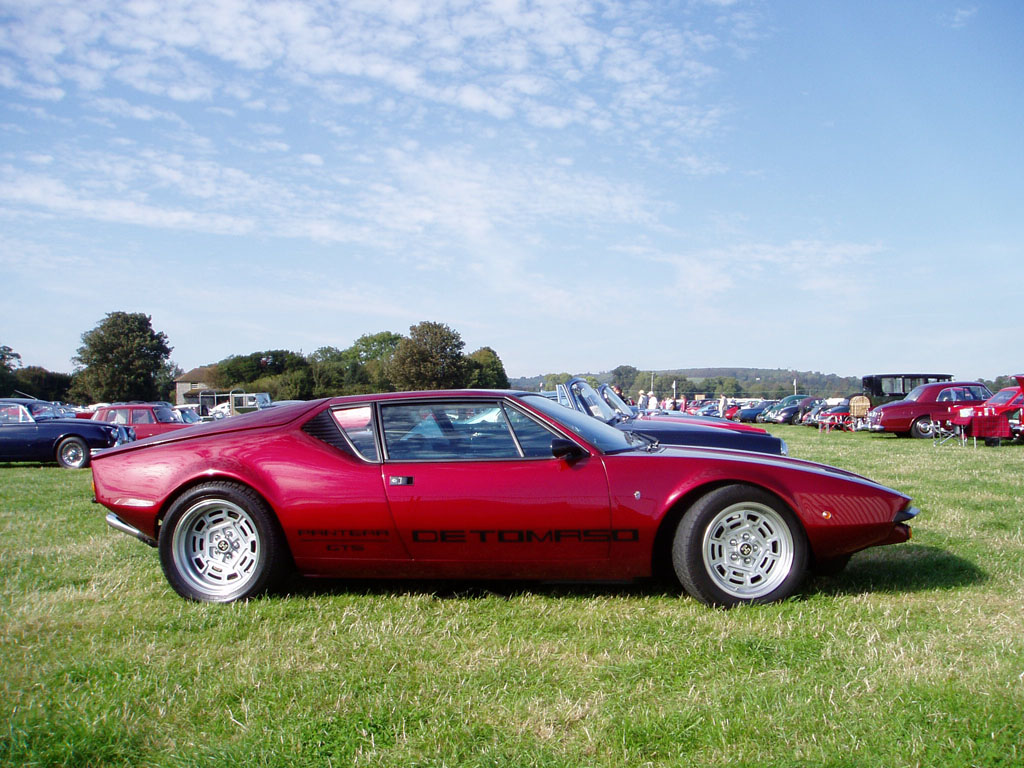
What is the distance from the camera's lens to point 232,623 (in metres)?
3.79

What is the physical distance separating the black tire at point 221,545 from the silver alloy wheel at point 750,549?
234 centimetres

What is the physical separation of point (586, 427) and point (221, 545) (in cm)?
218

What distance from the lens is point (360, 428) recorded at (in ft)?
14.5

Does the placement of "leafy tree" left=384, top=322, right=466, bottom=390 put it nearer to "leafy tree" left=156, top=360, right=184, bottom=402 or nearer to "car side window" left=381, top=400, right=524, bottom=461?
"leafy tree" left=156, top=360, right=184, bottom=402

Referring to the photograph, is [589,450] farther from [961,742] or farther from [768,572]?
[961,742]

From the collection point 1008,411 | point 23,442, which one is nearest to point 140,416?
point 23,442

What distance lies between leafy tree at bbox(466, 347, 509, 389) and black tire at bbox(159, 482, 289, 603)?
264 ft

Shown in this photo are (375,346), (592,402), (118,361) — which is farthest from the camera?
(375,346)

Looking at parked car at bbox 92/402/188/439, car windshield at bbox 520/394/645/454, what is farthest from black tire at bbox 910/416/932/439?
parked car at bbox 92/402/188/439

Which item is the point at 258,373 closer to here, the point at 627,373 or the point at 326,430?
the point at 627,373

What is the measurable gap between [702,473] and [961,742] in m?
1.80

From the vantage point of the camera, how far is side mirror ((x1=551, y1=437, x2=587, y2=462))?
4043 mm

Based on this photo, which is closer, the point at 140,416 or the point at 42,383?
the point at 140,416

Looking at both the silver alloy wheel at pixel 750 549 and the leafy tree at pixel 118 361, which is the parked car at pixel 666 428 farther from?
the leafy tree at pixel 118 361
